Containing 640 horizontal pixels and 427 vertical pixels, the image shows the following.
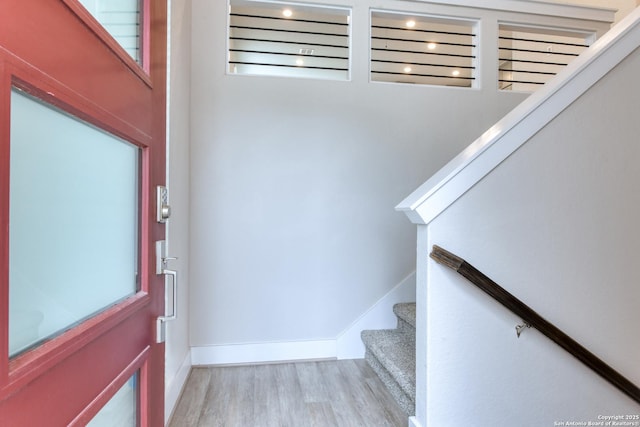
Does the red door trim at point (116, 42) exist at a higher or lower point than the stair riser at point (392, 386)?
higher

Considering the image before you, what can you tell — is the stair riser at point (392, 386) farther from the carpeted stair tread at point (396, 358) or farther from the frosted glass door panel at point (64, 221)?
the frosted glass door panel at point (64, 221)

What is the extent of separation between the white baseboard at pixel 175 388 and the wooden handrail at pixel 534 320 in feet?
5.10

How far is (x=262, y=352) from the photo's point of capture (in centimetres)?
249

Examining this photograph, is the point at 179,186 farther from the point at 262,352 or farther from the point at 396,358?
the point at 396,358

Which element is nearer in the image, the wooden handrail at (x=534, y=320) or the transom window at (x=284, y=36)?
the wooden handrail at (x=534, y=320)

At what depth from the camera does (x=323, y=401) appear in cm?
200

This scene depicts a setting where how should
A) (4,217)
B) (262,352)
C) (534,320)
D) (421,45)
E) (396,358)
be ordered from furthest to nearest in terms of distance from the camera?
(421,45) < (262,352) < (396,358) < (534,320) < (4,217)

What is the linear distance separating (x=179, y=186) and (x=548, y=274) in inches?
80.4

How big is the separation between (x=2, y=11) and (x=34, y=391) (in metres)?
0.57

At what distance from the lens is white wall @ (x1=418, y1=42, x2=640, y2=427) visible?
145cm

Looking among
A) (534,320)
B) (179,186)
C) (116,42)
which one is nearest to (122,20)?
(116,42)

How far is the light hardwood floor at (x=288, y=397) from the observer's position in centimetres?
182

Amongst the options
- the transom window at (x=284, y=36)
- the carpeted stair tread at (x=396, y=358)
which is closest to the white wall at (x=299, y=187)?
the transom window at (x=284, y=36)

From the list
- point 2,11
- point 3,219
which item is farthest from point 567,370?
point 2,11
